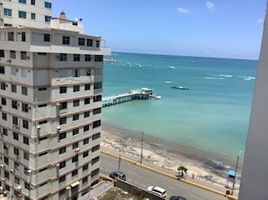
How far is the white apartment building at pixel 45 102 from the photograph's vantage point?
91.0 ft

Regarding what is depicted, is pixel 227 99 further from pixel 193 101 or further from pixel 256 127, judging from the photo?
pixel 256 127

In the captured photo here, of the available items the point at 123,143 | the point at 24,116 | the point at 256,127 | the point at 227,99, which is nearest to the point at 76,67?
the point at 24,116

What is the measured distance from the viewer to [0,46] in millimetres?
29781

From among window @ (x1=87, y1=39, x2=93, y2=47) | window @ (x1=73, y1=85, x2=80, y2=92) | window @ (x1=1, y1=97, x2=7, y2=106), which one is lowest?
window @ (x1=1, y1=97, x2=7, y2=106)

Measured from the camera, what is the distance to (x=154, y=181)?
4412 cm

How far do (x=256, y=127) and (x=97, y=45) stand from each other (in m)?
32.1

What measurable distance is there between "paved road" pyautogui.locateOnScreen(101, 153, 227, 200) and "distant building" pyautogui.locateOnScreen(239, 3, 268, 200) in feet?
129

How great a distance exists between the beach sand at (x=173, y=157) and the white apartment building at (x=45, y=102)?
20810mm

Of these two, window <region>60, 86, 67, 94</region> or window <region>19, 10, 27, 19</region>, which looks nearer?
window <region>60, 86, 67, 94</region>

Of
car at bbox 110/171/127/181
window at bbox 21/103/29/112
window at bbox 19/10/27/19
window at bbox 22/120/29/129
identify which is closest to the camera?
window at bbox 21/103/29/112

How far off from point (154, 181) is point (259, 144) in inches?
1684

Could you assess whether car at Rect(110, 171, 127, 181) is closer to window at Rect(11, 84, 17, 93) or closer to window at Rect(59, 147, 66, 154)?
window at Rect(59, 147, 66, 154)

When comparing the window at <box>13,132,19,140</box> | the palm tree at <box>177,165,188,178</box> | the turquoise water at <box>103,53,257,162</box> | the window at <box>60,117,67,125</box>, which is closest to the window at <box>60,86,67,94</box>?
the window at <box>60,117,67,125</box>

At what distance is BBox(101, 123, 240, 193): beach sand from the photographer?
50250 millimetres
